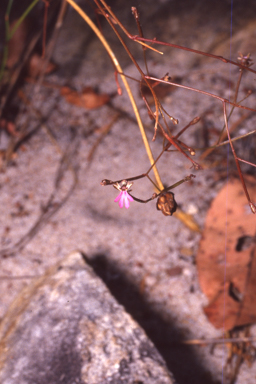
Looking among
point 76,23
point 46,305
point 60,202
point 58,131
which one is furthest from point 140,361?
point 76,23

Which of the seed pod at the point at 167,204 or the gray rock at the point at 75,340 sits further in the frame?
the gray rock at the point at 75,340

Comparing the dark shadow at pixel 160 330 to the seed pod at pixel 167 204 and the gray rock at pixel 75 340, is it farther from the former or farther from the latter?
the seed pod at pixel 167 204

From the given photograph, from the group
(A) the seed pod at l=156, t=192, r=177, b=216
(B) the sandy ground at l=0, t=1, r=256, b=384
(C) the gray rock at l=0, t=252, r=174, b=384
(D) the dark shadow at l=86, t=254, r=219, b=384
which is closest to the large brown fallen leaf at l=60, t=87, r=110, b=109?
(B) the sandy ground at l=0, t=1, r=256, b=384

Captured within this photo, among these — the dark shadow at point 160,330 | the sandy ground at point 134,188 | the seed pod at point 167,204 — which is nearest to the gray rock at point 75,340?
the dark shadow at point 160,330

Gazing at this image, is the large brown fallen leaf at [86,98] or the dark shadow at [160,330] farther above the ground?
the large brown fallen leaf at [86,98]

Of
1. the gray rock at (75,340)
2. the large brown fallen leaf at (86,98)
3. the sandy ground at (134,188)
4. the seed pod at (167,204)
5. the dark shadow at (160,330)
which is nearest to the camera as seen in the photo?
the seed pod at (167,204)

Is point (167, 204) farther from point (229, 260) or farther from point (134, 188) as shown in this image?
point (134, 188)

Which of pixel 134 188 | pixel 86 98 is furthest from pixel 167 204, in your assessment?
pixel 86 98
